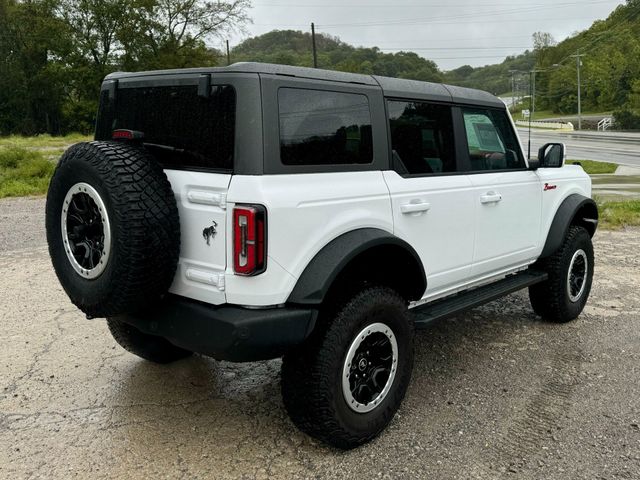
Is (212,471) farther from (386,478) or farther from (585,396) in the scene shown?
(585,396)

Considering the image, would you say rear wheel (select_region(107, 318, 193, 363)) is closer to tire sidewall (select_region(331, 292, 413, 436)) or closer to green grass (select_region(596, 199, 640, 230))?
tire sidewall (select_region(331, 292, 413, 436))

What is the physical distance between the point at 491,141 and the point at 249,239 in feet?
7.85

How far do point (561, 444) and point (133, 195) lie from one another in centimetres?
254

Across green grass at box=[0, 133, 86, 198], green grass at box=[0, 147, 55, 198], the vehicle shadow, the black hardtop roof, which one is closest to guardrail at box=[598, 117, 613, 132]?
green grass at box=[0, 133, 86, 198]

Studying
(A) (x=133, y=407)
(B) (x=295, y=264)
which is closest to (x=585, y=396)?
(B) (x=295, y=264)

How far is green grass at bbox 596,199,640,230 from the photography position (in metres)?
9.45

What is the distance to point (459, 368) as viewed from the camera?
4.12 metres

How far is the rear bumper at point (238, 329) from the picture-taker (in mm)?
2607

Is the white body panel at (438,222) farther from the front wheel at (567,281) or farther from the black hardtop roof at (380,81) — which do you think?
the front wheel at (567,281)

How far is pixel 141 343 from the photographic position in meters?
3.92

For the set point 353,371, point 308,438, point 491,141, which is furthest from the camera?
point 491,141

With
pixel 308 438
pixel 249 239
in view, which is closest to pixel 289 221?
pixel 249 239

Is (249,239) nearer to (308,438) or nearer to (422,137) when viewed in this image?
(308,438)

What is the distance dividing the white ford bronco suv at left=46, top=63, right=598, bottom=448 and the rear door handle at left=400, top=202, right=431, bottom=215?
11 mm
